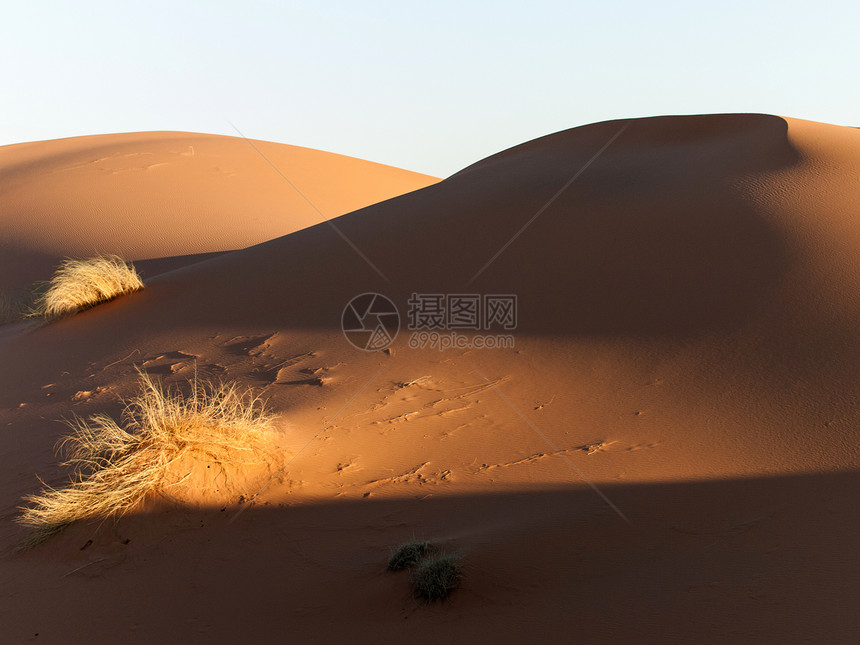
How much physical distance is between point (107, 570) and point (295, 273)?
17.1 feet

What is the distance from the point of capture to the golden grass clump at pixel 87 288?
28.7 ft

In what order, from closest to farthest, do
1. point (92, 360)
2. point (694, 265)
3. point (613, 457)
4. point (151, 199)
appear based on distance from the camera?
point (613, 457)
point (694, 265)
point (92, 360)
point (151, 199)

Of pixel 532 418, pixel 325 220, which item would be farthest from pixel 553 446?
pixel 325 220

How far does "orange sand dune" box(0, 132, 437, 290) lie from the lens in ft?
51.5

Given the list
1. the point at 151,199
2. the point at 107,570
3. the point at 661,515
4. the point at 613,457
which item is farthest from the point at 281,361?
the point at 151,199

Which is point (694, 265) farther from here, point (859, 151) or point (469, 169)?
point (469, 169)

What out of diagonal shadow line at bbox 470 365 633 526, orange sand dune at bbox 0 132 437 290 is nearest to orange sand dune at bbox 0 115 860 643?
diagonal shadow line at bbox 470 365 633 526

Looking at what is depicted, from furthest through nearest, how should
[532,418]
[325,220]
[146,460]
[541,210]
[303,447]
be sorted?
[325,220] → [541,210] → [532,418] → [303,447] → [146,460]

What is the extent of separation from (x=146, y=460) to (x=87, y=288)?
590cm

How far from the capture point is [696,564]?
2.96 meters

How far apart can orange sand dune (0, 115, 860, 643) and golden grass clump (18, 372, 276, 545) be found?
15 cm

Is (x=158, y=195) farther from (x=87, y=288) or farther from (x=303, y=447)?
(x=303, y=447)

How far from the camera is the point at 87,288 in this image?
8.84 m

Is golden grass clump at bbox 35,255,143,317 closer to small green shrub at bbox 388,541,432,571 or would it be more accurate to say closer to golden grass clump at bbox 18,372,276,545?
golden grass clump at bbox 18,372,276,545
